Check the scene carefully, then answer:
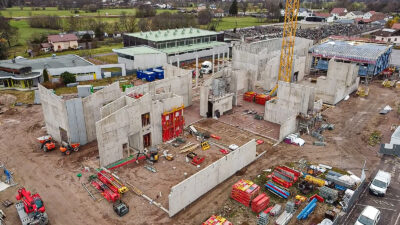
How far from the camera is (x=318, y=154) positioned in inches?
1116

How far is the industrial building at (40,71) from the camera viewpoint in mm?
45812

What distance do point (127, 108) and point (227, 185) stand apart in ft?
34.6

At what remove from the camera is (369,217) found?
19.3 meters

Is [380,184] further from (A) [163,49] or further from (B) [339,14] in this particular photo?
(B) [339,14]

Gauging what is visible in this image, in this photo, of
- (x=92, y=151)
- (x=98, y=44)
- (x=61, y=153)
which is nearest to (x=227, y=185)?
(x=92, y=151)

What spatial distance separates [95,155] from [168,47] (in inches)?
1436

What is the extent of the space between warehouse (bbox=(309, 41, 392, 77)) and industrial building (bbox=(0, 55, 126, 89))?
3534 centimetres

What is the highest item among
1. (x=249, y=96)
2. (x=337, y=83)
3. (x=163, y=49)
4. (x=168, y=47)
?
(x=168, y=47)

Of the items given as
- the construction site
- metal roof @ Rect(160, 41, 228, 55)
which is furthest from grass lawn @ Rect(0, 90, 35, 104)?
metal roof @ Rect(160, 41, 228, 55)

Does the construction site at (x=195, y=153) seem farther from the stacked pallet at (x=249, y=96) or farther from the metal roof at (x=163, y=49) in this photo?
the metal roof at (x=163, y=49)

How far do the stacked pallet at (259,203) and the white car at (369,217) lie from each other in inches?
226

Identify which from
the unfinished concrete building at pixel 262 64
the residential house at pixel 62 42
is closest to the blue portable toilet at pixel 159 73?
the unfinished concrete building at pixel 262 64

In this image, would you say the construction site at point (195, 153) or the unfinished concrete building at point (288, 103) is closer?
the construction site at point (195, 153)

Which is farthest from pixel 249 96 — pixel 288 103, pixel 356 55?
pixel 356 55
